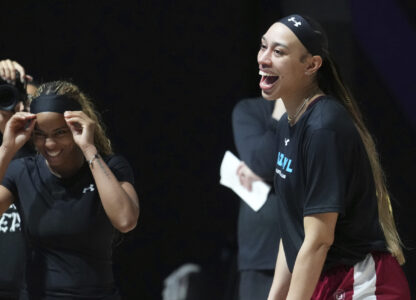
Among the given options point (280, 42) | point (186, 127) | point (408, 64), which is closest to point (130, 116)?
point (186, 127)

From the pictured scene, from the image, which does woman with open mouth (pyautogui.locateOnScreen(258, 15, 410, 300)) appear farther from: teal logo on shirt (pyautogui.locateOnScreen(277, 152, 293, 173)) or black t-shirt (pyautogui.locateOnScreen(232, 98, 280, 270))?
black t-shirt (pyautogui.locateOnScreen(232, 98, 280, 270))

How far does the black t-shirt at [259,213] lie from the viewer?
12.4 ft

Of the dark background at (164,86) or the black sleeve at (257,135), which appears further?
the dark background at (164,86)

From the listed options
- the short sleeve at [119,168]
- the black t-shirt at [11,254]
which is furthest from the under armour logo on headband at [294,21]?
the black t-shirt at [11,254]

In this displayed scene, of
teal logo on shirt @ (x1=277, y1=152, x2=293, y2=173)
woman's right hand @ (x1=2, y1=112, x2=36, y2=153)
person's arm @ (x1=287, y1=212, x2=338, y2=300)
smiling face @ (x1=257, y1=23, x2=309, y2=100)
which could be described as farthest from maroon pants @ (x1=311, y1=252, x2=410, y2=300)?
woman's right hand @ (x1=2, y1=112, x2=36, y2=153)

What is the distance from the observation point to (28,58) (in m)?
4.76

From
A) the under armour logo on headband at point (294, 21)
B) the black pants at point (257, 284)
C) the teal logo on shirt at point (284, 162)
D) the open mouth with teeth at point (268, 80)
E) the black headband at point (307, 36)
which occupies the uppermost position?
the under armour logo on headband at point (294, 21)

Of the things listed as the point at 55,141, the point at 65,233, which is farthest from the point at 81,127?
the point at 65,233

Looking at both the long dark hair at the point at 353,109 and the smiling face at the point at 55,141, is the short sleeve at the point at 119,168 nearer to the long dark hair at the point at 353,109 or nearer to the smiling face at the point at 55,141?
the smiling face at the point at 55,141

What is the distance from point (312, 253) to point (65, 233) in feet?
2.88

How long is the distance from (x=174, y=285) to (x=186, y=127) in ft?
2.76

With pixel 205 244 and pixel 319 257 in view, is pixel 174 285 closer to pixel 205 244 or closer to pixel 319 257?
pixel 205 244

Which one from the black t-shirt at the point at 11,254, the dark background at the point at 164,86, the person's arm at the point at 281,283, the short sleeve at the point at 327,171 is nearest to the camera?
the short sleeve at the point at 327,171

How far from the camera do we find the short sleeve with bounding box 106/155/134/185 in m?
3.20
